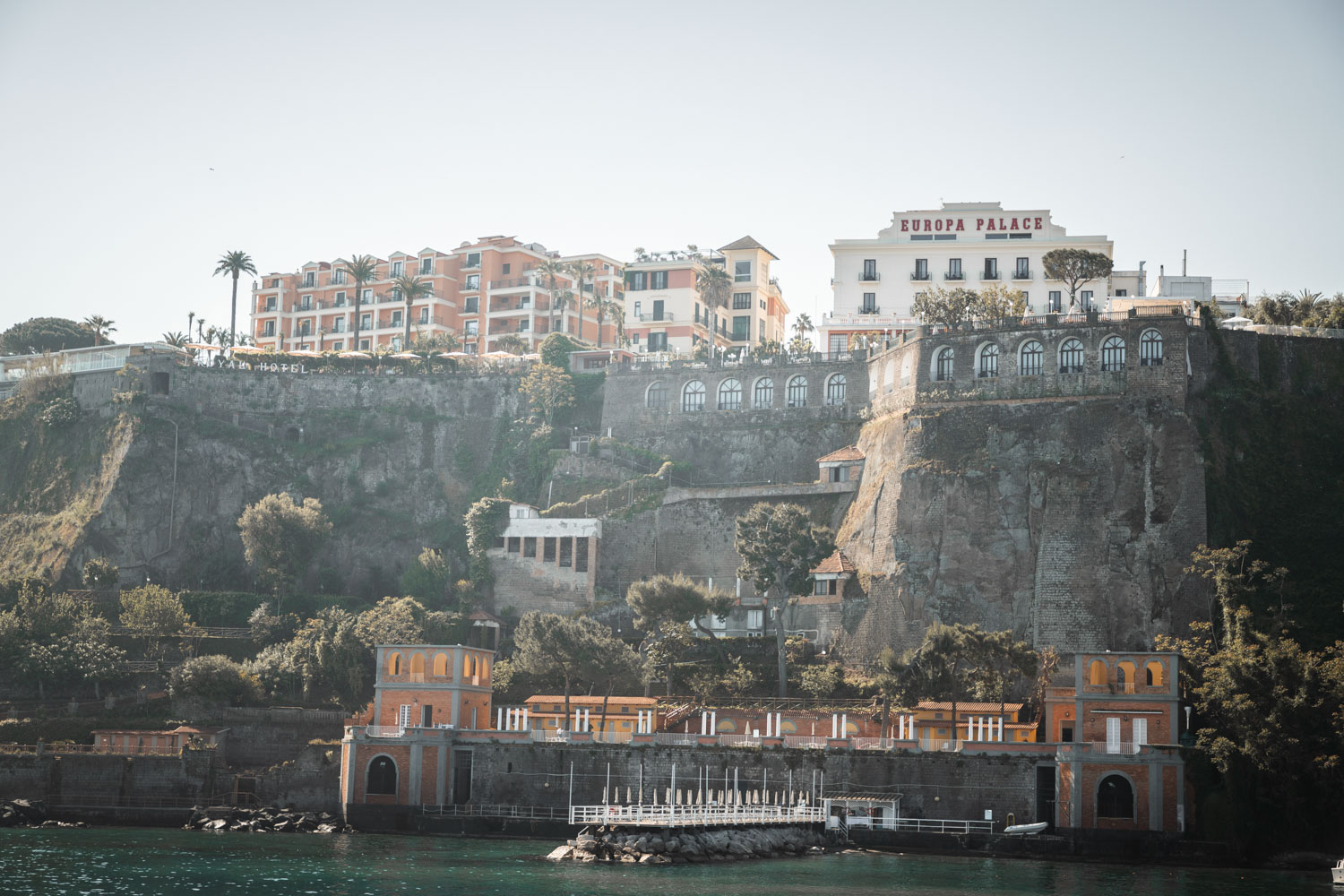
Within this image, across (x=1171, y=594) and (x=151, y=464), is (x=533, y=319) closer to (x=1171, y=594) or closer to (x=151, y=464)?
(x=151, y=464)

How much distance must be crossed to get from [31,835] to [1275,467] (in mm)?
63383

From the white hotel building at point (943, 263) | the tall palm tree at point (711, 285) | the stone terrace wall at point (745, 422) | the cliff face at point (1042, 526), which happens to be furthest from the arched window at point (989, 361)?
the tall palm tree at point (711, 285)

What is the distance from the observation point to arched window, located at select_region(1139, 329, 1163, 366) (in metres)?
82.3

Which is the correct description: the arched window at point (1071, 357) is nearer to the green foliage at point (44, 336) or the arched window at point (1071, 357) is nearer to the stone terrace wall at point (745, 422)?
the stone terrace wall at point (745, 422)

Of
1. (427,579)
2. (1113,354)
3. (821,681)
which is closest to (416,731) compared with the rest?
(821,681)

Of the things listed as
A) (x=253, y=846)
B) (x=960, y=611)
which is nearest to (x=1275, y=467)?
(x=960, y=611)

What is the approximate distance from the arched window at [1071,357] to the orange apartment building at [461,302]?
51.2 m

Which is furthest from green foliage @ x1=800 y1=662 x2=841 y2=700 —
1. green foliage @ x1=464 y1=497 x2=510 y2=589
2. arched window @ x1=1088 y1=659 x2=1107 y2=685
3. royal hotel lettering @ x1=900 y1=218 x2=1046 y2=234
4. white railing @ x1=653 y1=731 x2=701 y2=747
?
royal hotel lettering @ x1=900 y1=218 x2=1046 y2=234

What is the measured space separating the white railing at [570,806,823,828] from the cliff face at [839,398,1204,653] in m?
16.0

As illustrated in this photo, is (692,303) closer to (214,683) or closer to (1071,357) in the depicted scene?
(1071,357)

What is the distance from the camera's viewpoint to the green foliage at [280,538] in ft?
309

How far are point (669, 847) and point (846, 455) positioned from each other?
117 feet

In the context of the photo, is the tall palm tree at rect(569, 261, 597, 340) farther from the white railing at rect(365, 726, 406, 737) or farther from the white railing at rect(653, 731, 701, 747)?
the white railing at rect(653, 731, 701, 747)

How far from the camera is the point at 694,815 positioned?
214ft
